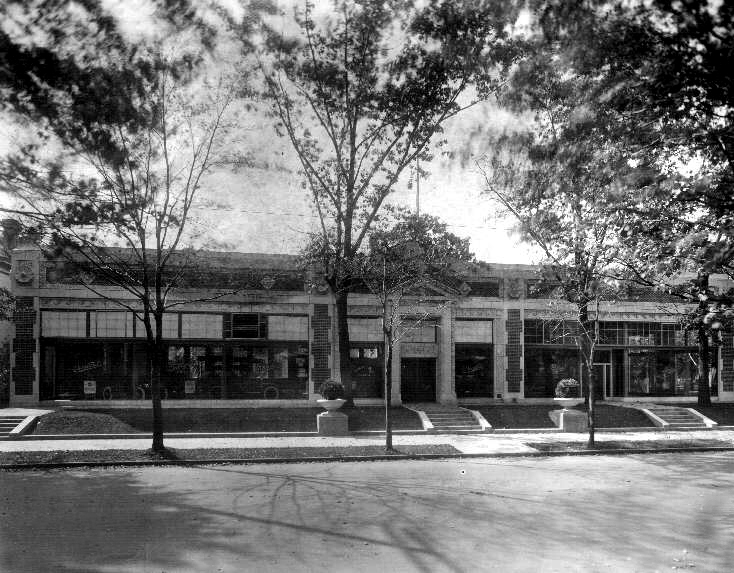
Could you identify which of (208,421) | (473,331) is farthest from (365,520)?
(473,331)

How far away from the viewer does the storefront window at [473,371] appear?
2831cm

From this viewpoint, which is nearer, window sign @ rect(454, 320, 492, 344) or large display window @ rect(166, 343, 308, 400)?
large display window @ rect(166, 343, 308, 400)

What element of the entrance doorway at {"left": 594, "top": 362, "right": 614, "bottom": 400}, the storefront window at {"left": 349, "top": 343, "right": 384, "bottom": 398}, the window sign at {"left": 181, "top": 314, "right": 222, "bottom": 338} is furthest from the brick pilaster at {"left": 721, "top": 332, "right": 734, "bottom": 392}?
the window sign at {"left": 181, "top": 314, "right": 222, "bottom": 338}

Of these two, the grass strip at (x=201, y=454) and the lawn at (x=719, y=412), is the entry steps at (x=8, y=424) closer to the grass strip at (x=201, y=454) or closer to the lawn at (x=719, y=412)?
the grass strip at (x=201, y=454)

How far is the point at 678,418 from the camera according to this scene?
24609 mm

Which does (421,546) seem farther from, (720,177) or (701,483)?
(701,483)

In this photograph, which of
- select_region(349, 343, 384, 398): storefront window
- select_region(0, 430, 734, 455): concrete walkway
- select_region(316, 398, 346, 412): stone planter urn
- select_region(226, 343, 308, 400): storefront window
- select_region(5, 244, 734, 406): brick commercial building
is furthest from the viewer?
select_region(349, 343, 384, 398): storefront window

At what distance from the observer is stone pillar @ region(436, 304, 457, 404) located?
27.1 m

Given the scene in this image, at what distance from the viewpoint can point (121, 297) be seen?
83.7 feet

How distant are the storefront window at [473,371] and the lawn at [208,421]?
5466 millimetres

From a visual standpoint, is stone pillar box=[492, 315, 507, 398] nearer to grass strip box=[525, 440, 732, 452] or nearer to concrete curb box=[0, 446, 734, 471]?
grass strip box=[525, 440, 732, 452]

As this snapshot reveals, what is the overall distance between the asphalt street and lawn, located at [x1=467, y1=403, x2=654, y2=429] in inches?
337

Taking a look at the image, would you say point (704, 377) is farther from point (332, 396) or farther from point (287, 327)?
point (287, 327)

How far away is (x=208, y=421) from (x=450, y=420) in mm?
8223
